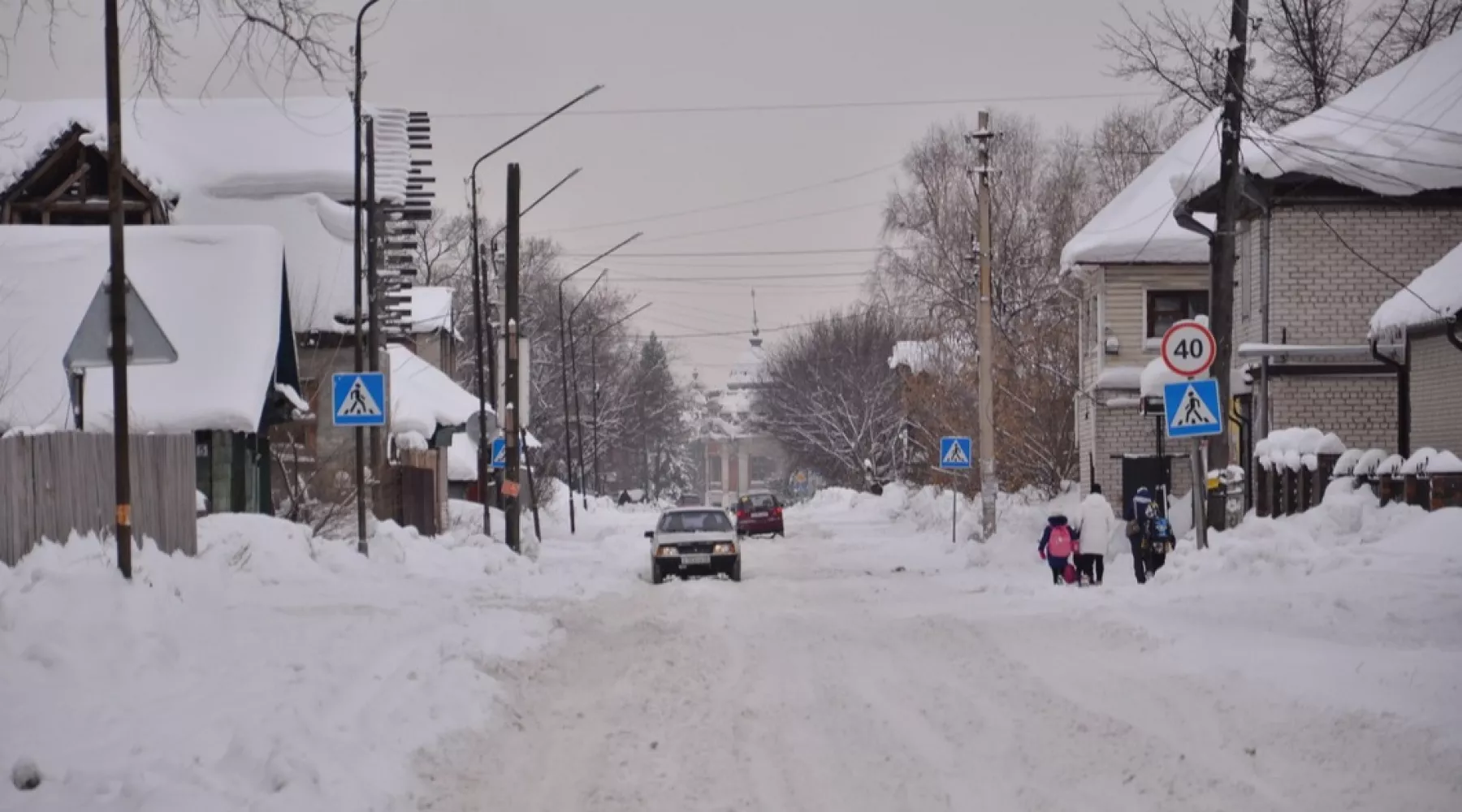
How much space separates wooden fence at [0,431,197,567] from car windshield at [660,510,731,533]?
1259 centimetres

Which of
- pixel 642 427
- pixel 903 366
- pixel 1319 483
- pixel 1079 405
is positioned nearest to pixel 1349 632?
pixel 1319 483

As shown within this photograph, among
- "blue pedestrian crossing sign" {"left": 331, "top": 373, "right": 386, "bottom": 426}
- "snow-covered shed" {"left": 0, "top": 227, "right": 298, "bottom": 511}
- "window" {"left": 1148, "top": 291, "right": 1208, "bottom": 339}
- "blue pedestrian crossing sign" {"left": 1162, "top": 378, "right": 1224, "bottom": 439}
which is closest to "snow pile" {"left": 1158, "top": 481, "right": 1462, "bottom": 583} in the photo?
"blue pedestrian crossing sign" {"left": 1162, "top": 378, "right": 1224, "bottom": 439}

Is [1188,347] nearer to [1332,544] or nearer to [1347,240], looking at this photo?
[1332,544]

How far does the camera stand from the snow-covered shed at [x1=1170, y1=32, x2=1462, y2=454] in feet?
98.7

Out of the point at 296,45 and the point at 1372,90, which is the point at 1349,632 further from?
the point at 1372,90

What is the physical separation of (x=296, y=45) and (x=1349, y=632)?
9.58m

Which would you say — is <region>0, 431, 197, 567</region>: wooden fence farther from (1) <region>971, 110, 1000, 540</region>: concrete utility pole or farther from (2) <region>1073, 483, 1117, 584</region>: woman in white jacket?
(1) <region>971, 110, 1000, 540</region>: concrete utility pole

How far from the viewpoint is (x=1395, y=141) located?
30.6m

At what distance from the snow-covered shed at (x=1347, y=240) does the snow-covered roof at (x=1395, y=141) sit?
0.9 inches

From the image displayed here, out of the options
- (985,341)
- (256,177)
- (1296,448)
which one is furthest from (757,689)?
(256,177)

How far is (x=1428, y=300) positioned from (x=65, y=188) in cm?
2567

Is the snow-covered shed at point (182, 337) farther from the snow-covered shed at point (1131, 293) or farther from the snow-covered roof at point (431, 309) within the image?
the snow-covered roof at point (431, 309)

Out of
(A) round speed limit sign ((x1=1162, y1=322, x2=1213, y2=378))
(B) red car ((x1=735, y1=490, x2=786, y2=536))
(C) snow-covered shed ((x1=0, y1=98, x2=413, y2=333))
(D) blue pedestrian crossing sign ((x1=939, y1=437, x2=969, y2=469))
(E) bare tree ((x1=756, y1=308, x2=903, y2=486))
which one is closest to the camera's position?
(A) round speed limit sign ((x1=1162, y1=322, x2=1213, y2=378))

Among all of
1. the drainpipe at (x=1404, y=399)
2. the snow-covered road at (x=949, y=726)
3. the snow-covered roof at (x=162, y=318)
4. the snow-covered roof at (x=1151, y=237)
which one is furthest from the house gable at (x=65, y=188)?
the drainpipe at (x=1404, y=399)
